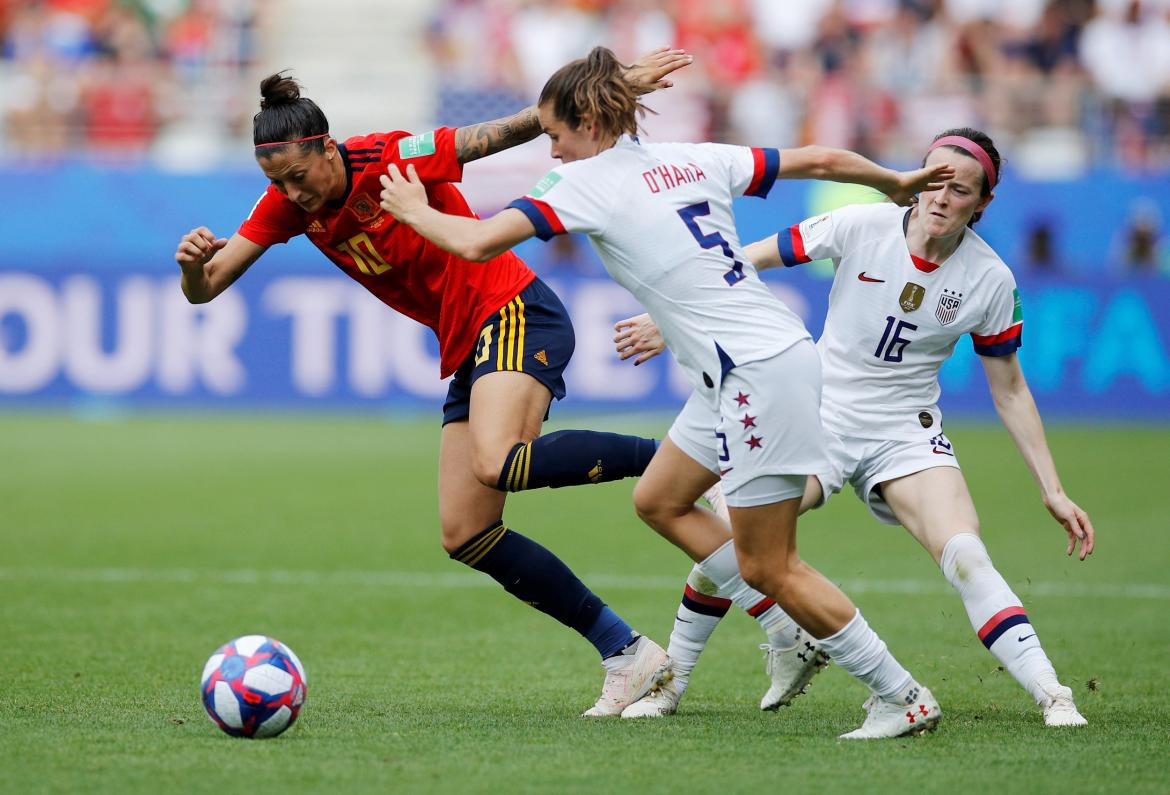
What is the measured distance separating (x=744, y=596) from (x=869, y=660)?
0.78 meters

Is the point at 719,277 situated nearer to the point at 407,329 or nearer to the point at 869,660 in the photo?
the point at 869,660

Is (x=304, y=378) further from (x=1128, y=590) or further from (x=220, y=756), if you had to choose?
(x=220, y=756)

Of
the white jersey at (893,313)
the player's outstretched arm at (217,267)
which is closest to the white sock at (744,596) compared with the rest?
the white jersey at (893,313)

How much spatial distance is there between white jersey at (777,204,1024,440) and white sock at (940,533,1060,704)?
19.9 inches

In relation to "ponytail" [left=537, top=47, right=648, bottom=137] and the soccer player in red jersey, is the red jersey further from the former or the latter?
"ponytail" [left=537, top=47, right=648, bottom=137]

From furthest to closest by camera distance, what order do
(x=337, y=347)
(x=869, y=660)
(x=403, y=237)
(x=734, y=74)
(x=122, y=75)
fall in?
(x=122, y=75), (x=734, y=74), (x=337, y=347), (x=403, y=237), (x=869, y=660)


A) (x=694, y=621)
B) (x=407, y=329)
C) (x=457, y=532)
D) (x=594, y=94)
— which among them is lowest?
(x=407, y=329)

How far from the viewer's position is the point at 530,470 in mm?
5648

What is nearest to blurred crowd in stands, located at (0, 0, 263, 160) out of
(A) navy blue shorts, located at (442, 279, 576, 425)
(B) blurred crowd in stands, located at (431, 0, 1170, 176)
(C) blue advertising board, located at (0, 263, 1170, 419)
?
(B) blurred crowd in stands, located at (431, 0, 1170, 176)

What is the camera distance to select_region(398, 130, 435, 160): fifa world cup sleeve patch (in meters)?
6.07

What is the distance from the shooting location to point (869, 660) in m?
5.19

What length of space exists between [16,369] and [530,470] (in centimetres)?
1442

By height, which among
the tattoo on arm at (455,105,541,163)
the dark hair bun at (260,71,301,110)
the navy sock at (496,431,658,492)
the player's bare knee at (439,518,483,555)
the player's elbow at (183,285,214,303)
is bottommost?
the player's bare knee at (439,518,483,555)

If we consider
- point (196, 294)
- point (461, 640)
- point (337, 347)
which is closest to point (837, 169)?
point (196, 294)
